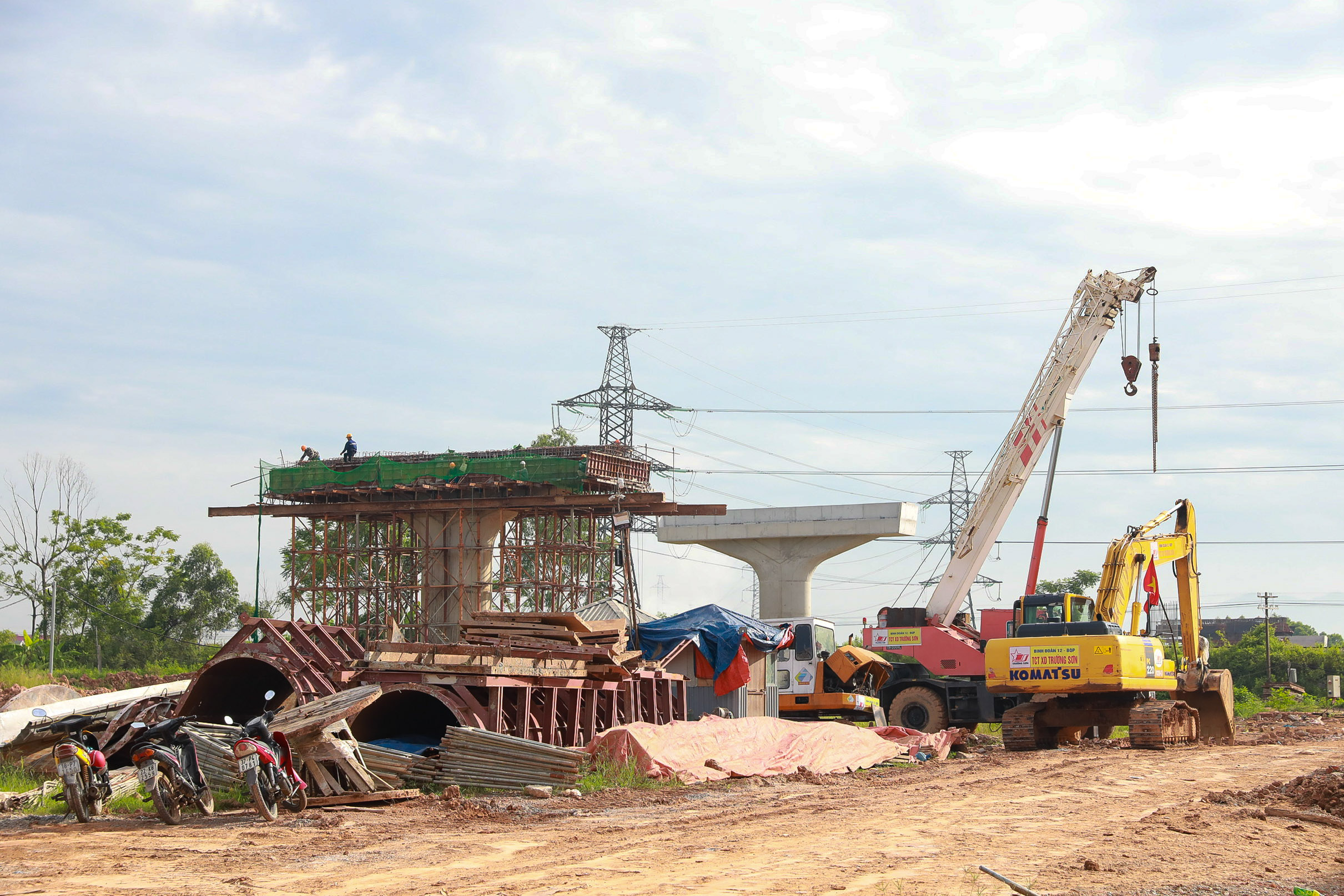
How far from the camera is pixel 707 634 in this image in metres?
22.5

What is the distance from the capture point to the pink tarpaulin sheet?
15.5 meters

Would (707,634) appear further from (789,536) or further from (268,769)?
(789,536)

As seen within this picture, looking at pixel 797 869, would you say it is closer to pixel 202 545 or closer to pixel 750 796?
pixel 750 796

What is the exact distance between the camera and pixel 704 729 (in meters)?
17.3

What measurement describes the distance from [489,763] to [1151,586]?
16.0 metres

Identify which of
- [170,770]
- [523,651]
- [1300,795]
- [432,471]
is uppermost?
[432,471]

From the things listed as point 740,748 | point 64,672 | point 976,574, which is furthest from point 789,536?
point 740,748

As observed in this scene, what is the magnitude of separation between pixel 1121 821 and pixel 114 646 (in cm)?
4648

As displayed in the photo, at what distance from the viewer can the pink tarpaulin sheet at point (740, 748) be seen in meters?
15.5

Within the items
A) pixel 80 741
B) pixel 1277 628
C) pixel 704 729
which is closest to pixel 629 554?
pixel 704 729

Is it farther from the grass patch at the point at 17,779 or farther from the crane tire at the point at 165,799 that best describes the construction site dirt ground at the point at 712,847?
the grass patch at the point at 17,779

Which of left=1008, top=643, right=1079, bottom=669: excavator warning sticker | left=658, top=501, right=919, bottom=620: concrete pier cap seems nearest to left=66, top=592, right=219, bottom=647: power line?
left=658, top=501, right=919, bottom=620: concrete pier cap

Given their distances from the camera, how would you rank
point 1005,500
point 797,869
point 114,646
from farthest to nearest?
point 114,646 → point 1005,500 → point 797,869

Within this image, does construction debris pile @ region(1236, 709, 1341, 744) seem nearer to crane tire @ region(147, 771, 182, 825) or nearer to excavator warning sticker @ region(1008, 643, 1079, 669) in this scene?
excavator warning sticker @ region(1008, 643, 1079, 669)
